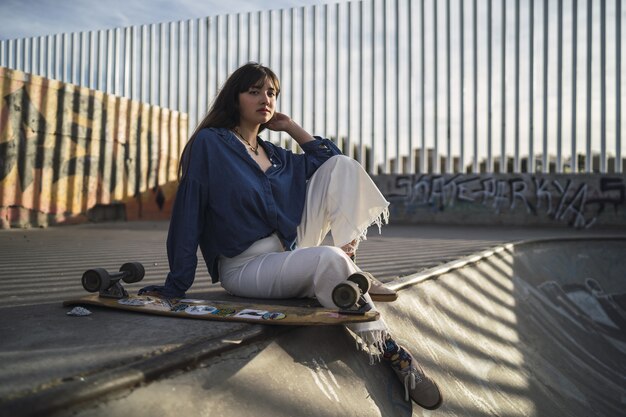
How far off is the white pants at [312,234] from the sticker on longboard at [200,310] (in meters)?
0.36

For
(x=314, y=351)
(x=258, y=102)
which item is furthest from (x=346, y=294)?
(x=258, y=102)

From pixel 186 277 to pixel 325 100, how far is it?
38.5 ft

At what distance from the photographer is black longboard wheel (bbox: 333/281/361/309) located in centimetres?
190

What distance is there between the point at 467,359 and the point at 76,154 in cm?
1001

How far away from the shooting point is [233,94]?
2598 millimetres

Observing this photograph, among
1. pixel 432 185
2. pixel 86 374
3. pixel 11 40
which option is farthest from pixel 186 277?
pixel 11 40

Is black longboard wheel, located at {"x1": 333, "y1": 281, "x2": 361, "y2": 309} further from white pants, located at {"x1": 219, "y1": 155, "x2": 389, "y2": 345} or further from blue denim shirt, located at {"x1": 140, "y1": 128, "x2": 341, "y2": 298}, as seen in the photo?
blue denim shirt, located at {"x1": 140, "y1": 128, "x2": 341, "y2": 298}

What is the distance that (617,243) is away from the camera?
7234 mm

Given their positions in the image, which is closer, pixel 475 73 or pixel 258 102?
pixel 258 102

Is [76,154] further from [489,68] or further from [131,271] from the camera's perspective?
[489,68]

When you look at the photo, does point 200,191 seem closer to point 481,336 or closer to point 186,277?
point 186,277

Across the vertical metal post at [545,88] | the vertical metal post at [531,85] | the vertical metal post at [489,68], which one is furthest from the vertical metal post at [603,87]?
the vertical metal post at [489,68]

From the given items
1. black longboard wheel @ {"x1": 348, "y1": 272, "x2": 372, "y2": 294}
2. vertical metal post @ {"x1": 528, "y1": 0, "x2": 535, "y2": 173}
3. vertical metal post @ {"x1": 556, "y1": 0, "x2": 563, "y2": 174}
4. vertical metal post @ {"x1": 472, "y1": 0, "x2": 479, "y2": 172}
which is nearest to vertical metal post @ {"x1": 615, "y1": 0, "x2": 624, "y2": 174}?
vertical metal post @ {"x1": 556, "y1": 0, "x2": 563, "y2": 174}

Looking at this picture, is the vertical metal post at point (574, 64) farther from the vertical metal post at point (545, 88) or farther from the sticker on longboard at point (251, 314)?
the sticker on longboard at point (251, 314)
